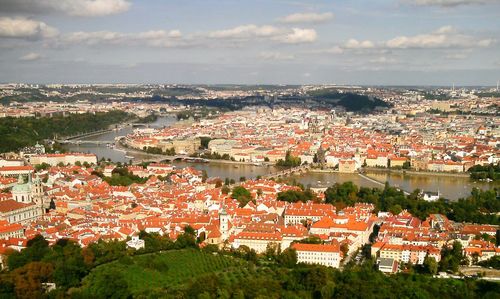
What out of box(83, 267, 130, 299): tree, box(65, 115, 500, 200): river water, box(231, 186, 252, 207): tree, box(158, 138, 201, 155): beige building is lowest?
box(65, 115, 500, 200): river water

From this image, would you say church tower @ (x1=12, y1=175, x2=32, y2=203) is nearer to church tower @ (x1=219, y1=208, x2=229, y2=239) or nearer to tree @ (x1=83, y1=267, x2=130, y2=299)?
church tower @ (x1=219, y1=208, x2=229, y2=239)

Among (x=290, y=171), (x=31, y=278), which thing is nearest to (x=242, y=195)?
(x=290, y=171)

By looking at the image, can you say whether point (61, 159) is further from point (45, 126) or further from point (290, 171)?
point (45, 126)

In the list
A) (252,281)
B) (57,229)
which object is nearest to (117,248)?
(57,229)

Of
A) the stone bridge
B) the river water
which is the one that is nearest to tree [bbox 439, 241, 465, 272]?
the river water

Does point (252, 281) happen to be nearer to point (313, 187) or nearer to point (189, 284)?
point (189, 284)

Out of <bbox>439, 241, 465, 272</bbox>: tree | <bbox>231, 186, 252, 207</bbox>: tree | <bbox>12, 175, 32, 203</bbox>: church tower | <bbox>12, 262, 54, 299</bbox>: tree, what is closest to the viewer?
<bbox>12, 262, 54, 299</bbox>: tree

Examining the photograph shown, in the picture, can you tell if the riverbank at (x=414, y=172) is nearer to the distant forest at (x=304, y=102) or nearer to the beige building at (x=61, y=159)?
the beige building at (x=61, y=159)
